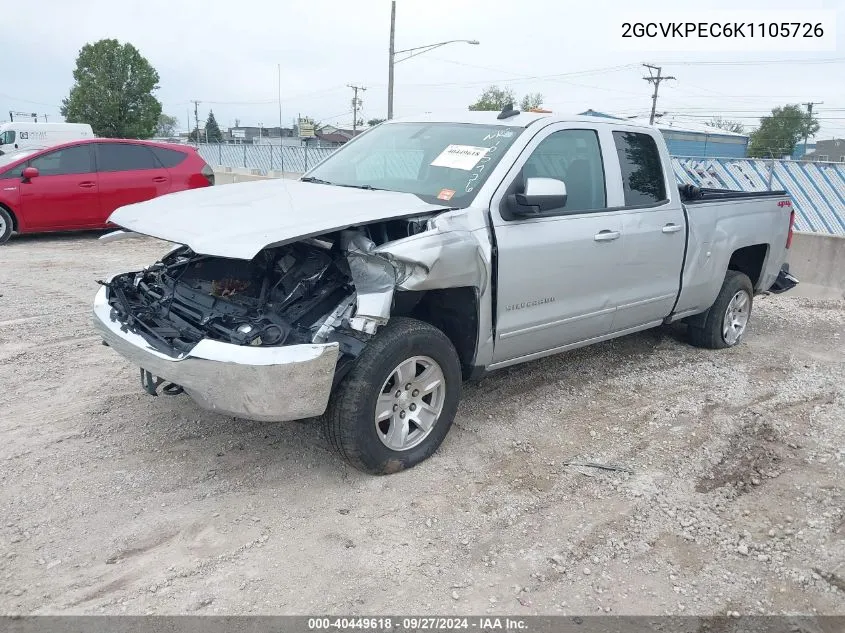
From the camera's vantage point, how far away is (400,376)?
12.2 ft

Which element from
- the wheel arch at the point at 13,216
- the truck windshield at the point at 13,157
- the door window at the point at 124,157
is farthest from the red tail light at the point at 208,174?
the wheel arch at the point at 13,216

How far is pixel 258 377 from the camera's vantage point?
3.25 m

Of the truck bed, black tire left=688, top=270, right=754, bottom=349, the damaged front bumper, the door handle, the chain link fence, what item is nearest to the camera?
the damaged front bumper

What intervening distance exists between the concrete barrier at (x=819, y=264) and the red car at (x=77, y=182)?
9127 mm

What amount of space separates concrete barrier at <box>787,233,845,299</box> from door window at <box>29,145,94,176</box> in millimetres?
9852

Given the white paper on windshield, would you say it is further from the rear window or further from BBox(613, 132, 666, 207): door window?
the rear window

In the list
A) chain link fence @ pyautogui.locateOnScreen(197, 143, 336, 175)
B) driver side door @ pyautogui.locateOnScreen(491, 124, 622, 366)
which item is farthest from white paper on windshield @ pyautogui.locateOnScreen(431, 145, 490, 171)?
chain link fence @ pyautogui.locateOnScreen(197, 143, 336, 175)

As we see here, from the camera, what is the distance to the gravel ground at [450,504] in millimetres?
2959

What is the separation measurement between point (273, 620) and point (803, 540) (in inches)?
98.0

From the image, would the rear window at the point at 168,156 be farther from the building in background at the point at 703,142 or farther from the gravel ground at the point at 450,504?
the building in background at the point at 703,142

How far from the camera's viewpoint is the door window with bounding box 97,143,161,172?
433 inches

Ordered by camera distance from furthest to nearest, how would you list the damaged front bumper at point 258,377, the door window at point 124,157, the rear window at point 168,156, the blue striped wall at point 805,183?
the blue striped wall at point 805,183 → the rear window at point 168,156 → the door window at point 124,157 → the damaged front bumper at point 258,377

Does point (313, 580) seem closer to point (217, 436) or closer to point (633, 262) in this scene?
point (217, 436)

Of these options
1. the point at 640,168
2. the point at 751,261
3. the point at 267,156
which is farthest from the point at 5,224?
the point at 267,156
